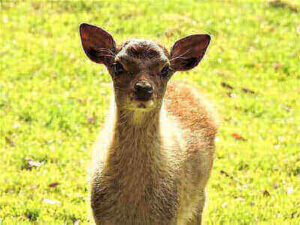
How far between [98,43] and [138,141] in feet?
2.87

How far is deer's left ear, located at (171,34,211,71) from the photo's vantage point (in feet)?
17.6

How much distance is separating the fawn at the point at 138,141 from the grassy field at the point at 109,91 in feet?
2.11

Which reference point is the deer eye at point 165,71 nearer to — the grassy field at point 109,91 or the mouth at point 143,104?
the mouth at point 143,104

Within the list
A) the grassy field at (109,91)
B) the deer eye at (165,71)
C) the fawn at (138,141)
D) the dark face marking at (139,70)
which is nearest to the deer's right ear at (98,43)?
the fawn at (138,141)

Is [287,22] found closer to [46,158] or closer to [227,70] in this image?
[227,70]

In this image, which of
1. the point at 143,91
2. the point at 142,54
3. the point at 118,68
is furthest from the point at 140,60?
the point at 143,91

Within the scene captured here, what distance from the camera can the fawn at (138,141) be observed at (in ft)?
16.1

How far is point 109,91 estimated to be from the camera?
1016 centimetres

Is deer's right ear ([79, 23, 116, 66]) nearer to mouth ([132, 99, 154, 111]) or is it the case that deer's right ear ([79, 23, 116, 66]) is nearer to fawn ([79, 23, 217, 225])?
fawn ([79, 23, 217, 225])

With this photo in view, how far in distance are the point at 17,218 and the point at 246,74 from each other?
19.5 feet

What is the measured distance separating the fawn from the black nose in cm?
1


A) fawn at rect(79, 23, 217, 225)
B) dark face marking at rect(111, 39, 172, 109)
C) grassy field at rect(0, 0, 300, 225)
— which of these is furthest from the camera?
A: grassy field at rect(0, 0, 300, 225)

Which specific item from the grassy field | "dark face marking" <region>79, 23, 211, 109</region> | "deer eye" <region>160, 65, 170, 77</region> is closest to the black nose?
"dark face marking" <region>79, 23, 211, 109</region>

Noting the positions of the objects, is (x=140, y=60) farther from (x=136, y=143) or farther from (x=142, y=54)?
(x=136, y=143)
